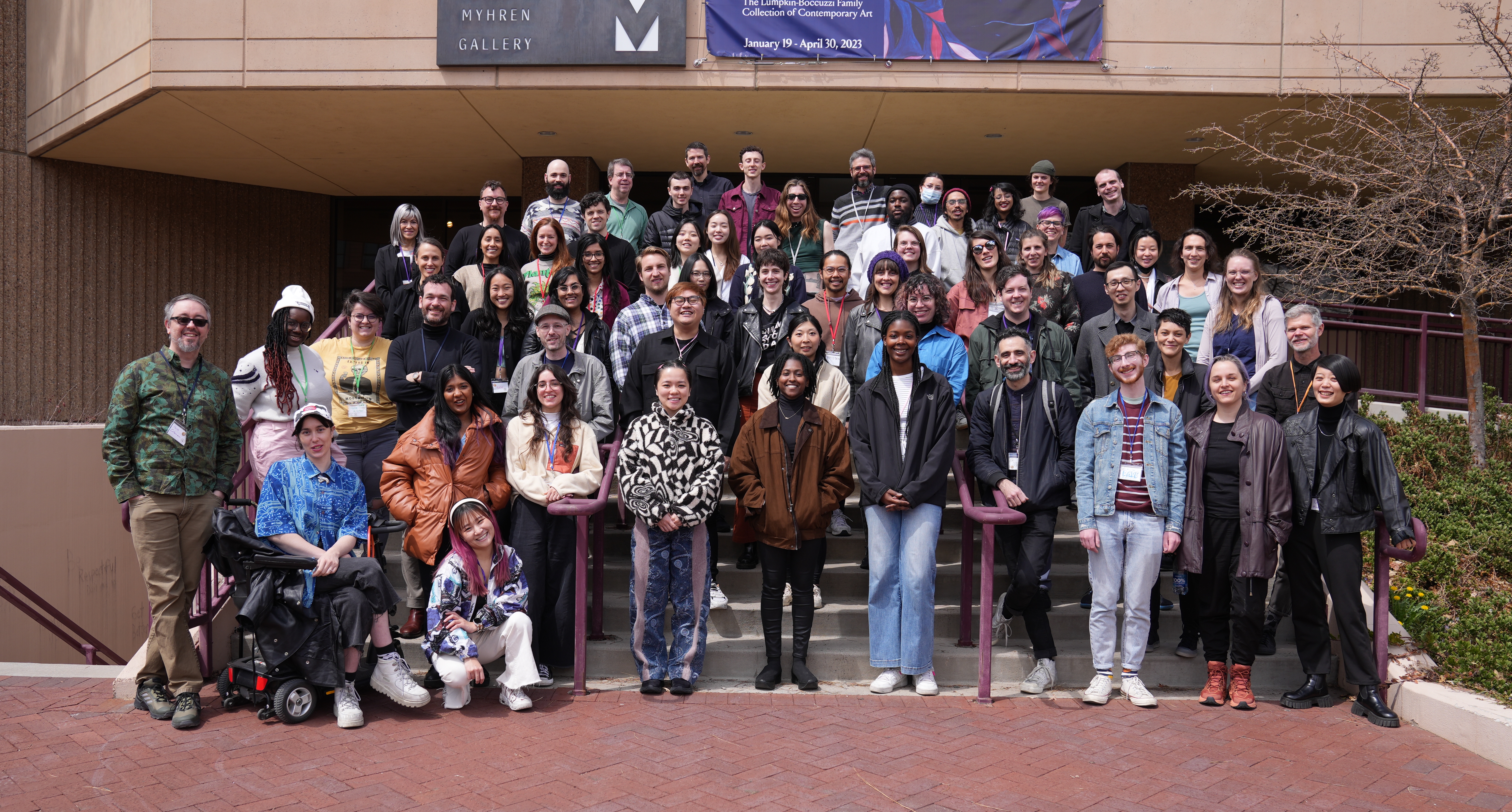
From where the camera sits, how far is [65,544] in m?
10.0

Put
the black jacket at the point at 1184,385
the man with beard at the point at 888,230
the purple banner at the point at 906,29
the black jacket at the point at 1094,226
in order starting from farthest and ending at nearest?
1. the purple banner at the point at 906,29
2. the black jacket at the point at 1094,226
3. the man with beard at the point at 888,230
4. the black jacket at the point at 1184,385

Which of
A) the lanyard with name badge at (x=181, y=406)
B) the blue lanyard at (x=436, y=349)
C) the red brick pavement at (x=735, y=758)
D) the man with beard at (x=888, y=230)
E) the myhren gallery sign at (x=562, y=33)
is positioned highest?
the myhren gallery sign at (x=562, y=33)

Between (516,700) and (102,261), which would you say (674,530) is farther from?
(102,261)

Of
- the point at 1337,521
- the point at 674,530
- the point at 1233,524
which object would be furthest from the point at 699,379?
the point at 1337,521

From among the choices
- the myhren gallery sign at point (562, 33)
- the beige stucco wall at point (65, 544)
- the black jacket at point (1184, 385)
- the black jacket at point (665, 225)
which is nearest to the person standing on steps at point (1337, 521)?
the black jacket at point (1184, 385)

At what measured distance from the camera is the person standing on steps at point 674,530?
17.7ft

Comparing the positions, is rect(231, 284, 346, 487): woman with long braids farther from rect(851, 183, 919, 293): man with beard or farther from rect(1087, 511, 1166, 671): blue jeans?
rect(1087, 511, 1166, 671): blue jeans

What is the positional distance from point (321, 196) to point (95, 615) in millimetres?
7630

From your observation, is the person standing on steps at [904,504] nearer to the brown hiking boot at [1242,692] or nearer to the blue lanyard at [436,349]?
the brown hiking boot at [1242,692]

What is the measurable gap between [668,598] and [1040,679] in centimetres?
215

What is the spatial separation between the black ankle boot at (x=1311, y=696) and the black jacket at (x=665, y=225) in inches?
210

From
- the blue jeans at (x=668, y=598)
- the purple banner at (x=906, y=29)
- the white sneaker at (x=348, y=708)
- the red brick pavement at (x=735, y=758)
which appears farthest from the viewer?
the purple banner at (x=906, y=29)

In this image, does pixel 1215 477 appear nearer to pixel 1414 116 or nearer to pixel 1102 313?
pixel 1102 313

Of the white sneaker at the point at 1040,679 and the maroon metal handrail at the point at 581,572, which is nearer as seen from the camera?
the maroon metal handrail at the point at 581,572
